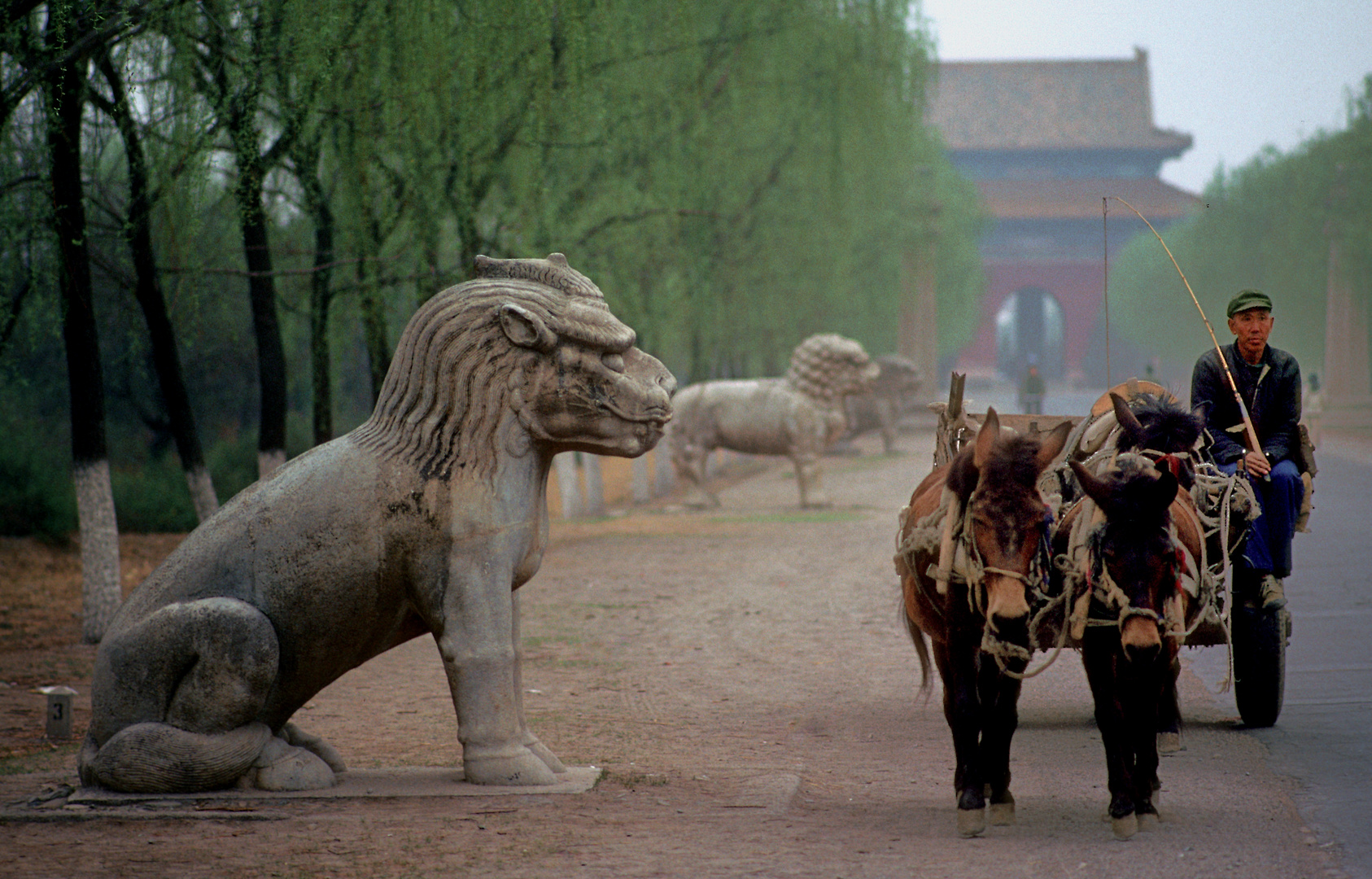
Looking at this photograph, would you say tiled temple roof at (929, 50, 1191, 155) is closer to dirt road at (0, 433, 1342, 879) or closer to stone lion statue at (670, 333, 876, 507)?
stone lion statue at (670, 333, 876, 507)

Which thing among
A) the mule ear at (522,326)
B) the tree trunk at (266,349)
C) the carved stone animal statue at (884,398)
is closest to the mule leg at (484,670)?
the mule ear at (522,326)

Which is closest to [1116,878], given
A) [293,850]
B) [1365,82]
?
[293,850]

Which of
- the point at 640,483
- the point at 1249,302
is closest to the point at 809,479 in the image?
the point at 640,483

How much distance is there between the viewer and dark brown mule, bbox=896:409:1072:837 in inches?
168

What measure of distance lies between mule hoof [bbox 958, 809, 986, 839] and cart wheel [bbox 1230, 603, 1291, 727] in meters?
2.16

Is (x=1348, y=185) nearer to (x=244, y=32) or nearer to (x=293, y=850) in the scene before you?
(x=244, y=32)

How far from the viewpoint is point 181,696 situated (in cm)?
486

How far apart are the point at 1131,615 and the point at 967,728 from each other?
0.68 metres

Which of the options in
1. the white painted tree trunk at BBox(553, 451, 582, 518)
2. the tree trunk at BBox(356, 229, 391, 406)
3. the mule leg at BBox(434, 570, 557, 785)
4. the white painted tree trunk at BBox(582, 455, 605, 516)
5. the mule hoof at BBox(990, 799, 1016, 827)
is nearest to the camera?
the mule hoof at BBox(990, 799, 1016, 827)

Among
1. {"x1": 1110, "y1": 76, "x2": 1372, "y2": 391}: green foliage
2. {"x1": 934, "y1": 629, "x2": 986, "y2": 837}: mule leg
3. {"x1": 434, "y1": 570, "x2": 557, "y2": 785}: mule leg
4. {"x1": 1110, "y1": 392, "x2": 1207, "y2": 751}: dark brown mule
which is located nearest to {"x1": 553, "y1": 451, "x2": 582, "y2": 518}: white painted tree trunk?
{"x1": 434, "y1": 570, "x2": 557, "y2": 785}: mule leg

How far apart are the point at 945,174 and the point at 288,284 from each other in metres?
27.2

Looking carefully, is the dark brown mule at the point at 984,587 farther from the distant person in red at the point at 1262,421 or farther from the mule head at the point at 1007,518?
the distant person in red at the point at 1262,421

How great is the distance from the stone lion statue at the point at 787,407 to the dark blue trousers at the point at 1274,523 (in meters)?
10.5

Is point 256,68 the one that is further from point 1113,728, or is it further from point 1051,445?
point 1113,728
